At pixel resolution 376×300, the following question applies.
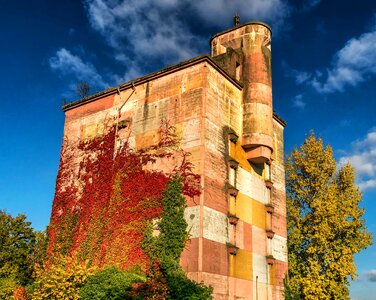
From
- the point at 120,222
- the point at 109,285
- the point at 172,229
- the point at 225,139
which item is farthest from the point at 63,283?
the point at 225,139

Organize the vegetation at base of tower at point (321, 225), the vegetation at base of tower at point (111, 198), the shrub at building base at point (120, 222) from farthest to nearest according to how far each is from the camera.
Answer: the vegetation at base of tower at point (321, 225) < the vegetation at base of tower at point (111, 198) < the shrub at building base at point (120, 222)

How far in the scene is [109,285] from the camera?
18984mm

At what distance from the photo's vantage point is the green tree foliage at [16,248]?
29.6 metres

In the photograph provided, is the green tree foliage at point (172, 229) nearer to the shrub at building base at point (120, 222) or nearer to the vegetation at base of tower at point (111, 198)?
the shrub at building base at point (120, 222)

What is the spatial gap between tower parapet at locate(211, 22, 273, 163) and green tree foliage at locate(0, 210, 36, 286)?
16759 mm

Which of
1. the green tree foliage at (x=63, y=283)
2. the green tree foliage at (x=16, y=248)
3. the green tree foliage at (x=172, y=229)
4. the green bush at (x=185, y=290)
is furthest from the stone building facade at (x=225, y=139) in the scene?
the green tree foliage at (x=16, y=248)

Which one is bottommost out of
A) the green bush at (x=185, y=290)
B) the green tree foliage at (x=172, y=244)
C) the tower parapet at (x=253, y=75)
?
the green bush at (x=185, y=290)

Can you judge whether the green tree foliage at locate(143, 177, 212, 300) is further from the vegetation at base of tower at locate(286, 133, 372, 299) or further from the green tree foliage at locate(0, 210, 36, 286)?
the green tree foliage at locate(0, 210, 36, 286)

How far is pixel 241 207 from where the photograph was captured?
2458 cm

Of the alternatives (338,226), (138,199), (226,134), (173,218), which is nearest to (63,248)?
(138,199)

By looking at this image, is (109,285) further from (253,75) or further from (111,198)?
(253,75)

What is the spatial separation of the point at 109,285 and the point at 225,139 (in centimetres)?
989

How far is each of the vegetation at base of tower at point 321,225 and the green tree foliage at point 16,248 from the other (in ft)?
56.2

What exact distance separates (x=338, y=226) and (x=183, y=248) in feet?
45.8
